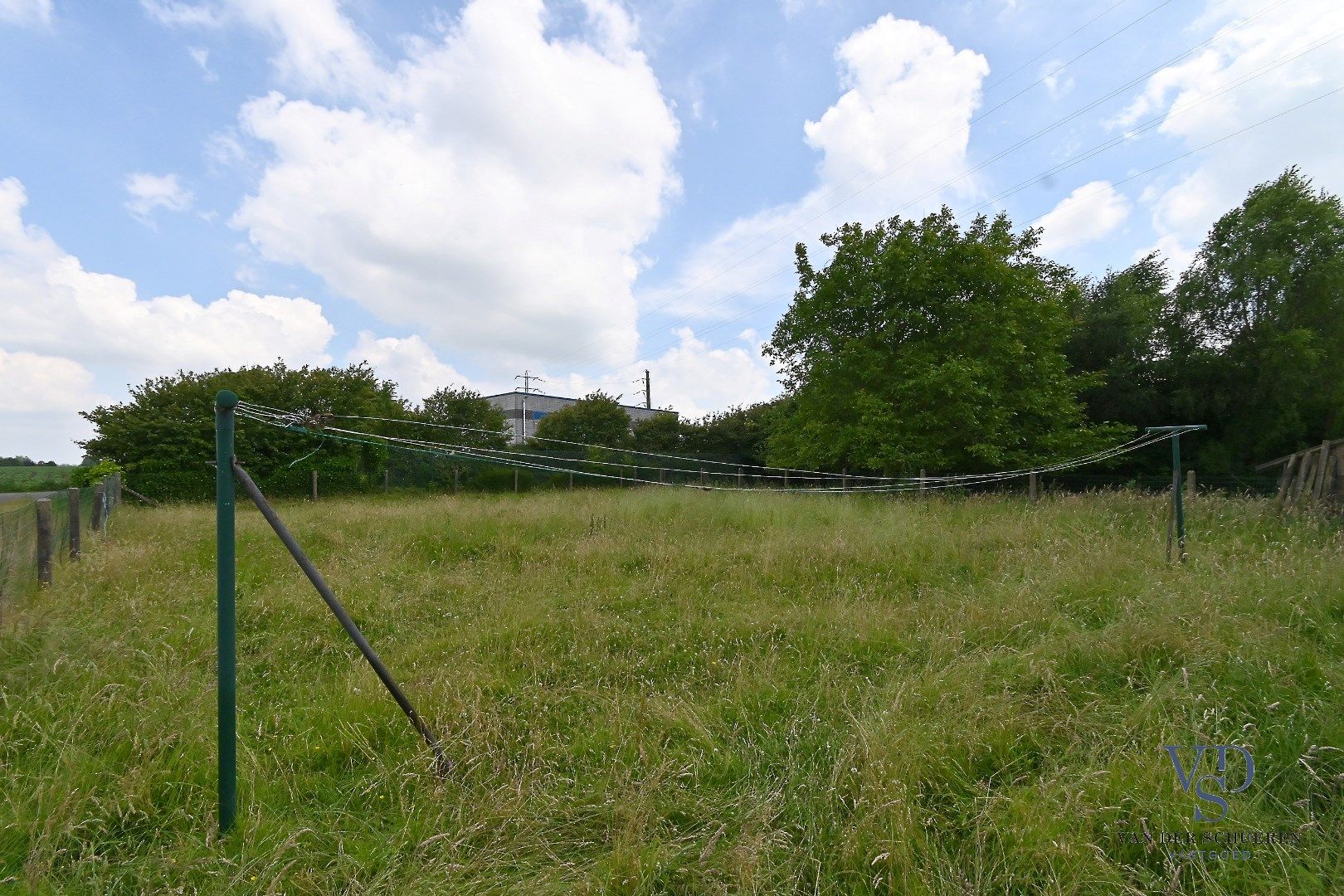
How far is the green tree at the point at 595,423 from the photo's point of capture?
27.4 metres

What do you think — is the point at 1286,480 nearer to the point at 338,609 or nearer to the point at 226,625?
the point at 338,609

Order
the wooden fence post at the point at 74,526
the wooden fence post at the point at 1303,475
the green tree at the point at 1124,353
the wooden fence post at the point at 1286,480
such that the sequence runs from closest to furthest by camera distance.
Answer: the wooden fence post at the point at 74,526
the wooden fence post at the point at 1303,475
the wooden fence post at the point at 1286,480
the green tree at the point at 1124,353

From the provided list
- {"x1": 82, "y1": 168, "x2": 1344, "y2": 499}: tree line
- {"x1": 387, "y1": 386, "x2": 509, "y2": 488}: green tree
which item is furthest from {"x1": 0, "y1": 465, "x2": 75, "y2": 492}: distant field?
{"x1": 387, "y1": 386, "x2": 509, "y2": 488}: green tree

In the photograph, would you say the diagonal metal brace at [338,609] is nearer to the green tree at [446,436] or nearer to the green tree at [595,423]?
the green tree at [446,436]

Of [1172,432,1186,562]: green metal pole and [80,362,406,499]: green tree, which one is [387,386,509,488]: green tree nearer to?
[80,362,406,499]: green tree

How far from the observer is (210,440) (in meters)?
18.3

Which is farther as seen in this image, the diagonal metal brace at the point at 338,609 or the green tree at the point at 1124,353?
the green tree at the point at 1124,353

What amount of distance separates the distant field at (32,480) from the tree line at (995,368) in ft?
23.6

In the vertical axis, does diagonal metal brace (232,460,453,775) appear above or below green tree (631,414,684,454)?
below

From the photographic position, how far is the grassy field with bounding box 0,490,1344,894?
7.11 feet

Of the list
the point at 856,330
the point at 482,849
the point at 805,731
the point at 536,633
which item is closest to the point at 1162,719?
the point at 805,731

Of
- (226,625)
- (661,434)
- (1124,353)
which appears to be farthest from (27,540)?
(1124,353)

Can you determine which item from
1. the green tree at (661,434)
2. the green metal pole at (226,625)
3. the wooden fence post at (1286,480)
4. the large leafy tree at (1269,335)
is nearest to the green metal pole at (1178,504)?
the wooden fence post at (1286,480)

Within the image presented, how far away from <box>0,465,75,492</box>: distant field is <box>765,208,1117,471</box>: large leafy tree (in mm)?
27135
